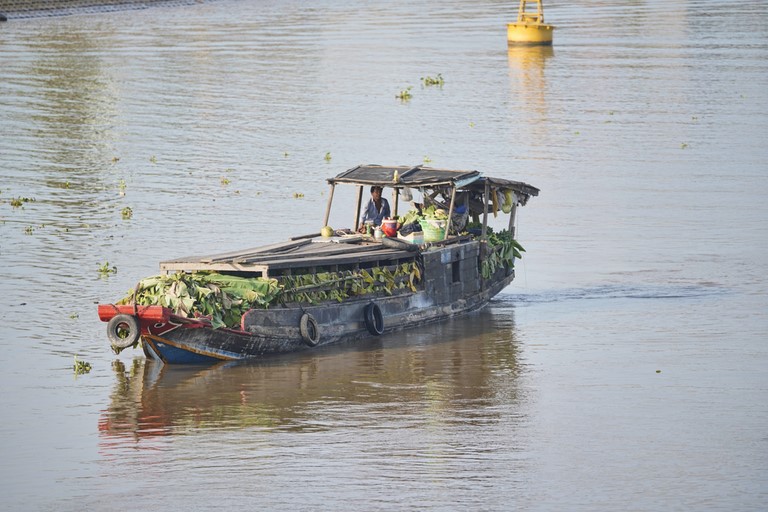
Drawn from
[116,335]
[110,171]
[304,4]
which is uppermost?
[304,4]

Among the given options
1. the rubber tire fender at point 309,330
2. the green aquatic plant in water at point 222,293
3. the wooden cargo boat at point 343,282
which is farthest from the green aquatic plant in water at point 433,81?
the rubber tire fender at point 309,330

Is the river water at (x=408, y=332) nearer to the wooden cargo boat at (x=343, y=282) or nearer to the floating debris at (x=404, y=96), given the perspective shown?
the wooden cargo boat at (x=343, y=282)

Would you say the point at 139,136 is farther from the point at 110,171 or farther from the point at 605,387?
the point at 605,387

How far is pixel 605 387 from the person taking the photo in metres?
19.2

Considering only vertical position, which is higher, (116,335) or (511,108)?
(511,108)

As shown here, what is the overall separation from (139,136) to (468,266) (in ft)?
69.4

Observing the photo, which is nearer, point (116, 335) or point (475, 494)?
point (475, 494)

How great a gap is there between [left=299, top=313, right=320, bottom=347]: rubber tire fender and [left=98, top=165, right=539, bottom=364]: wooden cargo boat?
14 millimetres

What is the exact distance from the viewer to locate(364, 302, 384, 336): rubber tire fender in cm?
2088

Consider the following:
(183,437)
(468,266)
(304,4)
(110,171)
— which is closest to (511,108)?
(110,171)

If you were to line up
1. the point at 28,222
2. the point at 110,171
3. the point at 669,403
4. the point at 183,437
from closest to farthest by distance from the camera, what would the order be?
the point at 183,437 < the point at 669,403 < the point at 28,222 < the point at 110,171

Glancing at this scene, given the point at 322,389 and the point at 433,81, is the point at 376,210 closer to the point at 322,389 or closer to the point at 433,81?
the point at 322,389

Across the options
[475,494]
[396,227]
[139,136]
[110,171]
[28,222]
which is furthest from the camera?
[139,136]

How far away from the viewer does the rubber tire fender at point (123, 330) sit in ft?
60.6
